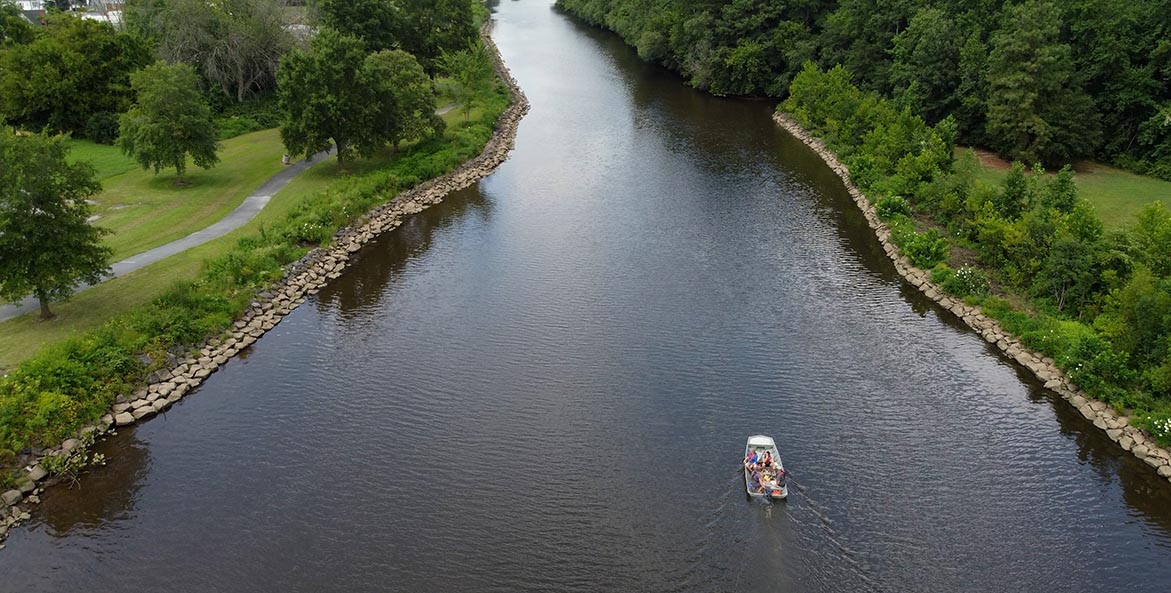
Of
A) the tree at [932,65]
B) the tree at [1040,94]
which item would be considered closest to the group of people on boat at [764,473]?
the tree at [1040,94]

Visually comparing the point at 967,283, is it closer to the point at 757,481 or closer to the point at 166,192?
the point at 757,481

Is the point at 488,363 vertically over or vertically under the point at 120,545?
over

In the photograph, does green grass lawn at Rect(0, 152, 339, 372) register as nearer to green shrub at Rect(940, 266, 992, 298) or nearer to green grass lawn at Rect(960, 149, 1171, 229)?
green shrub at Rect(940, 266, 992, 298)

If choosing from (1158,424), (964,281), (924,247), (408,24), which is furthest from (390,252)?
(408,24)

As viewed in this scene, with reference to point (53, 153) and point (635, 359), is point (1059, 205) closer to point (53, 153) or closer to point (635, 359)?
point (635, 359)

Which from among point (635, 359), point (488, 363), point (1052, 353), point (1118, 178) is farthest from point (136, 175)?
point (1118, 178)

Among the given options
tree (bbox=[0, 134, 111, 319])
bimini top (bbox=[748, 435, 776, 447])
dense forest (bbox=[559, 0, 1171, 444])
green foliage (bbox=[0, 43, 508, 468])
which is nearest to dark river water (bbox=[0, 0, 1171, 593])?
bimini top (bbox=[748, 435, 776, 447])
